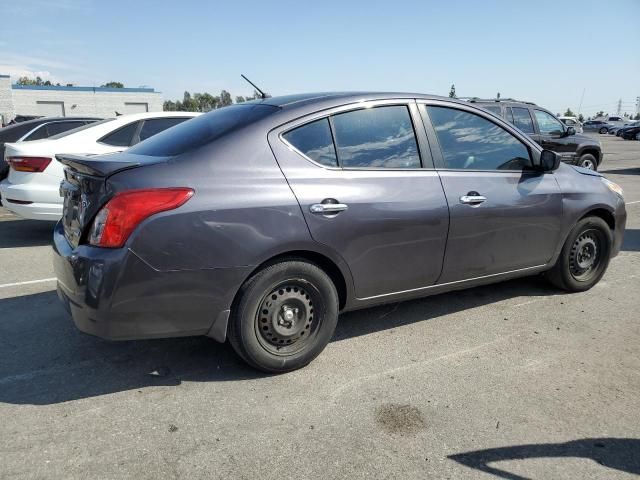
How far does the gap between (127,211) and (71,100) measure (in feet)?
195

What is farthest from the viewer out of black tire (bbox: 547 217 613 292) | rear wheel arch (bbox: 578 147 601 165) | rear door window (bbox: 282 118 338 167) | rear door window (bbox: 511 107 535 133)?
rear wheel arch (bbox: 578 147 601 165)

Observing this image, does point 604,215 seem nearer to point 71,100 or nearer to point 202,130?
point 202,130

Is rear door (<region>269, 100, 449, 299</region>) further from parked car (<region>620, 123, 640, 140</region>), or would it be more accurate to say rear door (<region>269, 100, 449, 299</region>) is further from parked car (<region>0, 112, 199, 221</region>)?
parked car (<region>620, 123, 640, 140</region>)

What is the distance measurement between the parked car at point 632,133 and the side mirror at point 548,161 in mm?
43668

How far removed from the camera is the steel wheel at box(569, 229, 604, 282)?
4.73 m

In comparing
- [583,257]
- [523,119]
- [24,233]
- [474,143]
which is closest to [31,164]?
[24,233]

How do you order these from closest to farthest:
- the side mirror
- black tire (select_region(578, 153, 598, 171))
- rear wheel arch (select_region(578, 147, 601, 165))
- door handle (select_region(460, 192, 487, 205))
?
door handle (select_region(460, 192, 487, 205))
the side mirror
rear wheel arch (select_region(578, 147, 601, 165))
black tire (select_region(578, 153, 598, 171))

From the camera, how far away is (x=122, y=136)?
23.0 ft

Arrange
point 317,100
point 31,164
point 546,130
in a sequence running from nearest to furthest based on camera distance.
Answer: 1. point 317,100
2. point 31,164
3. point 546,130

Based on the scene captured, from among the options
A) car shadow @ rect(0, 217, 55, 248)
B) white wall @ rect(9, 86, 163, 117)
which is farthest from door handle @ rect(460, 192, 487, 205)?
white wall @ rect(9, 86, 163, 117)

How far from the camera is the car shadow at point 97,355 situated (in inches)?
123

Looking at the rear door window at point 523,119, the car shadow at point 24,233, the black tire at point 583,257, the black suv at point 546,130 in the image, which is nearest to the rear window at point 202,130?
the black tire at point 583,257

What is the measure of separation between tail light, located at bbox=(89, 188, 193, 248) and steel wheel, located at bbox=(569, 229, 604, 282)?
144 inches

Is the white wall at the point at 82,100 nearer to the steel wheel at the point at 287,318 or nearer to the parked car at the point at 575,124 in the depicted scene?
the parked car at the point at 575,124
